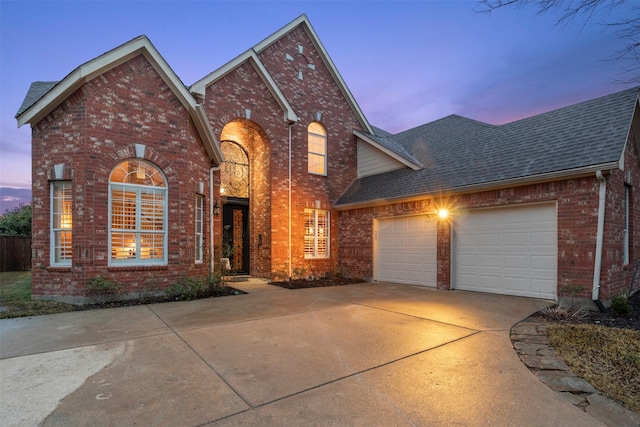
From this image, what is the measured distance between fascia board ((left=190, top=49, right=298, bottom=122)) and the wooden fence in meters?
12.6

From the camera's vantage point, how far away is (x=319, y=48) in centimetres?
1316

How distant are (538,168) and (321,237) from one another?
25.2 feet

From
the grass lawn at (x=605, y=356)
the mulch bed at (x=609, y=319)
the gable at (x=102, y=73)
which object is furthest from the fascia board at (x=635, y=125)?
the gable at (x=102, y=73)

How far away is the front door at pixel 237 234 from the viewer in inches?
478

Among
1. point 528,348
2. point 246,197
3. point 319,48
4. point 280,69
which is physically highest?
point 319,48

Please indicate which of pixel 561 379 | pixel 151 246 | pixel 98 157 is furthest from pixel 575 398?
pixel 98 157

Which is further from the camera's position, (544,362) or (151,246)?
(151,246)

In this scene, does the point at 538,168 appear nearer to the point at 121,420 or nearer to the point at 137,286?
the point at 121,420

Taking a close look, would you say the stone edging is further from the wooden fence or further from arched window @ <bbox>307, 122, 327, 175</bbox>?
the wooden fence

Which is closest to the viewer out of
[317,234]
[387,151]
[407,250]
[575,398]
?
[575,398]

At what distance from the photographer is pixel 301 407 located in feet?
9.18

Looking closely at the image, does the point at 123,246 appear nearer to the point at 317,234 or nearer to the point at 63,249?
the point at 63,249

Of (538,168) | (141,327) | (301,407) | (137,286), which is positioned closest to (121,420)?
(301,407)

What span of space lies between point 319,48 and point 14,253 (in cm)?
1690
